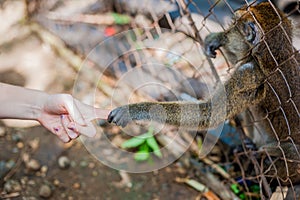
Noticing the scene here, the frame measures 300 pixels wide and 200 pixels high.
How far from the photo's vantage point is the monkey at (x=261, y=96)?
10.9 ft

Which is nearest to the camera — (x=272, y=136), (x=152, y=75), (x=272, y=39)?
(x=272, y=39)

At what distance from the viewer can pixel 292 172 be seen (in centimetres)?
345

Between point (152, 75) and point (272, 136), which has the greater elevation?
point (152, 75)

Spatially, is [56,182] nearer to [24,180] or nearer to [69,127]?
[24,180]

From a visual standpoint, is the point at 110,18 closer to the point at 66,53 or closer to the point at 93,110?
the point at 66,53

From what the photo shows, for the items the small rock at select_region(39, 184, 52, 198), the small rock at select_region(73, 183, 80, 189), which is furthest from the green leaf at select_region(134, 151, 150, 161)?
the small rock at select_region(39, 184, 52, 198)

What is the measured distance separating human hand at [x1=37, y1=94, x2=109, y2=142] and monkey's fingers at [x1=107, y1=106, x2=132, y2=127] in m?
0.07

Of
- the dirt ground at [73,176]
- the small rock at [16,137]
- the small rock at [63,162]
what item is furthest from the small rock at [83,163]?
the small rock at [16,137]

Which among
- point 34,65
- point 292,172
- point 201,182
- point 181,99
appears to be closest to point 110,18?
point 34,65

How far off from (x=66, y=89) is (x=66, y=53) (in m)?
0.47

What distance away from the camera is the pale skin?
9.40ft

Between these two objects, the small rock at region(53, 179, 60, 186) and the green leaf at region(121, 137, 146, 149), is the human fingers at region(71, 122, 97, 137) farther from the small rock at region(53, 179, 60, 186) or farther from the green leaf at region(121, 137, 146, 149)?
the green leaf at region(121, 137, 146, 149)

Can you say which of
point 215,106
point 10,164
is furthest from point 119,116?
point 10,164

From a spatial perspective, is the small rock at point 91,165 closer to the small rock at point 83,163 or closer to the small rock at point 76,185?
the small rock at point 83,163
